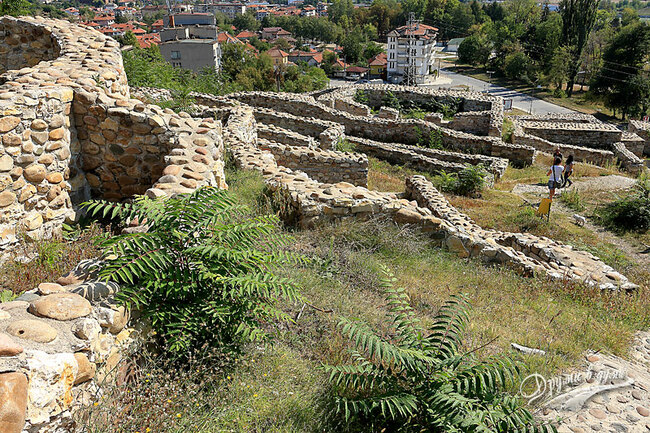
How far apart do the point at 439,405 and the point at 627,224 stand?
33.6ft

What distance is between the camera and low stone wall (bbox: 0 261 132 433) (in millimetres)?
2178

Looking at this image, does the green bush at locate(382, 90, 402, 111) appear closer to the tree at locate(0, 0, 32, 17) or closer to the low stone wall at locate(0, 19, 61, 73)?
the tree at locate(0, 0, 32, 17)

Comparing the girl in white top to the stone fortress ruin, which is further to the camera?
the girl in white top

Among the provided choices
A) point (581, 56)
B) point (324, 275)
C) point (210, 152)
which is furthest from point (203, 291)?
point (581, 56)

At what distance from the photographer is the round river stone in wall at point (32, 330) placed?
241cm

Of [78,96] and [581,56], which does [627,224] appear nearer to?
[78,96]

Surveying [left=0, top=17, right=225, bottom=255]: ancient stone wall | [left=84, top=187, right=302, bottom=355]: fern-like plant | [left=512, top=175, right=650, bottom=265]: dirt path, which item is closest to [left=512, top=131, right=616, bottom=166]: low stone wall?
[left=512, top=175, right=650, bottom=265]: dirt path

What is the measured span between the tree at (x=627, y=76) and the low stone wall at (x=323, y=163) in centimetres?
3614

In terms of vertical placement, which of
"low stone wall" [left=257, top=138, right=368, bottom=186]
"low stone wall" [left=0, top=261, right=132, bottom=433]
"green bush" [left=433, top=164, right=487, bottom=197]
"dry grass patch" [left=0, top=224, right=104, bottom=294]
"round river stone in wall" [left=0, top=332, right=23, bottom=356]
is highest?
"round river stone in wall" [left=0, top=332, right=23, bottom=356]

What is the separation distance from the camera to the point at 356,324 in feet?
11.0

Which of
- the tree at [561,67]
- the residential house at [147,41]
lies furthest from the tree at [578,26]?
the residential house at [147,41]

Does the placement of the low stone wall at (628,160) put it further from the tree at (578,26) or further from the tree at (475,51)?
the tree at (475,51)

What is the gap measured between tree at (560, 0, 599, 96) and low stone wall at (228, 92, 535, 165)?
3879cm

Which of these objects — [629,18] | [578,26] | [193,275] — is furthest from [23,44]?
[629,18]
